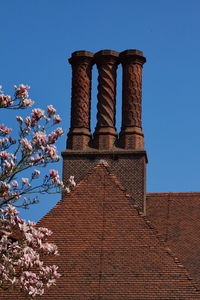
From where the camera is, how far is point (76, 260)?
1922 centimetres

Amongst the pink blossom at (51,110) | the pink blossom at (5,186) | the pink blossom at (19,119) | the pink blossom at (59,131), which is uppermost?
the pink blossom at (51,110)

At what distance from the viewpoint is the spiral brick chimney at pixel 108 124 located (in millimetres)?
24203

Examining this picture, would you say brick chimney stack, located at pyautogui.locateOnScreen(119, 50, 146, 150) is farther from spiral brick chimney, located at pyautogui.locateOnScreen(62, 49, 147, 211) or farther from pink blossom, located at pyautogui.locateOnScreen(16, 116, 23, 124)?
pink blossom, located at pyautogui.locateOnScreen(16, 116, 23, 124)

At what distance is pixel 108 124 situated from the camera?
25172mm

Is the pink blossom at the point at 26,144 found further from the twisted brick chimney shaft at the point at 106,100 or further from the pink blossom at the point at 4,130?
the twisted brick chimney shaft at the point at 106,100

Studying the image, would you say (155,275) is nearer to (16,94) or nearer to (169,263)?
(169,263)

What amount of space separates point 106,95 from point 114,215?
6.23 meters

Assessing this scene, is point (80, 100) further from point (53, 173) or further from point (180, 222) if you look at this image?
point (53, 173)

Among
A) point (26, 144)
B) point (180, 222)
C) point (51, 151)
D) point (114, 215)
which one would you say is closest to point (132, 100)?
point (180, 222)

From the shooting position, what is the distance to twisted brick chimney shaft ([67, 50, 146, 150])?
24922mm

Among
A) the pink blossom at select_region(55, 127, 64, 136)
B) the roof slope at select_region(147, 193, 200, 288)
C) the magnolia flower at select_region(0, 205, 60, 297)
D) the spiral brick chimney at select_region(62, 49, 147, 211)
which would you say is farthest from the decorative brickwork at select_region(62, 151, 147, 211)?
the pink blossom at select_region(55, 127, 64, 136)

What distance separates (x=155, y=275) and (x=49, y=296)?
2576 mm

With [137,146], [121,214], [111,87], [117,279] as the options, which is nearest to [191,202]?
[137,146]

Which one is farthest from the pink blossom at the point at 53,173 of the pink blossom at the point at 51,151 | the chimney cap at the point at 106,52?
the chimney cap at the point at 106,52
